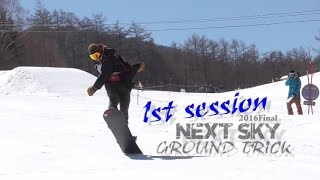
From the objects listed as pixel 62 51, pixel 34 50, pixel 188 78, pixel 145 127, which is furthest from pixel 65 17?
pixel 145 127

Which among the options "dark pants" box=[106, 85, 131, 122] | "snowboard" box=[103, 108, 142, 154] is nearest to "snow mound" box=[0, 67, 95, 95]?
"dark pants" box=[106, 85, 131, 122]

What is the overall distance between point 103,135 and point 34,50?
6715 cm

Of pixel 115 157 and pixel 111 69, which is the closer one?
pixel 115 157

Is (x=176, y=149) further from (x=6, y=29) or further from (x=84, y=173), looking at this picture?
(x=6, y=29)

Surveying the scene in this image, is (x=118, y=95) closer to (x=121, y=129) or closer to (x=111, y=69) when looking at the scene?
(x=111, y=69)

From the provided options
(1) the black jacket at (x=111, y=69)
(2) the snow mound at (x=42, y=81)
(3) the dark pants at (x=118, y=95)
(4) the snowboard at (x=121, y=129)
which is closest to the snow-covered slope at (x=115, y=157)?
(4) the snowboard at (x=121, y=129)

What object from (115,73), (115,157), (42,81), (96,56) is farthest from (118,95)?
(42,81)

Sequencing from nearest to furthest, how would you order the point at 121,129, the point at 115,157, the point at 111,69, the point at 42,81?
the point at 115,157, the point at 121,129, the point at 111,69, the point at 42,81

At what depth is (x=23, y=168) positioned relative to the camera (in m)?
5.78

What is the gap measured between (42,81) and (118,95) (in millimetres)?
21833

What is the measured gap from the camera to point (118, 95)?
7.42 meters

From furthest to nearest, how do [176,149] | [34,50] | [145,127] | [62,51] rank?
[62,51] → [34,50] → [145,127] → [176,149]

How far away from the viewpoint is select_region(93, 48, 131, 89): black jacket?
7.16 m

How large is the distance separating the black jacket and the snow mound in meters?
19.4
